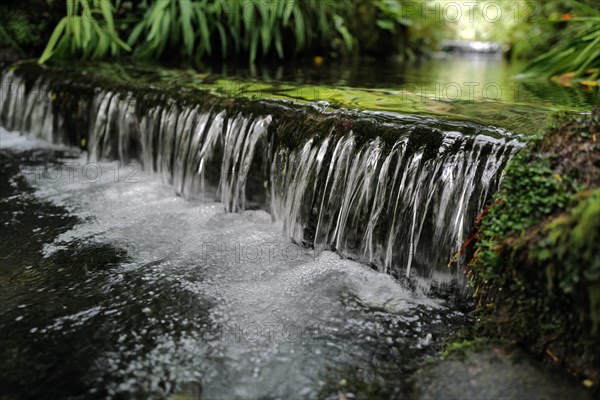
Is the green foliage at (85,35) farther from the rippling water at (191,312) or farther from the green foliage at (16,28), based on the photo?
the rippling water at (191,312)

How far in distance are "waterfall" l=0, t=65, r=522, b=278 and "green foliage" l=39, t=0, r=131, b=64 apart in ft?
5.24

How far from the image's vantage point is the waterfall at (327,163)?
2.63 meters

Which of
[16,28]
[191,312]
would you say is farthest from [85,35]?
[191,312]

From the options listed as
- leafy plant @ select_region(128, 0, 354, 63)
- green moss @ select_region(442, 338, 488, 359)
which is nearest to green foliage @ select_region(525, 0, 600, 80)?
leafy plant @ select_region(128, 0, 354, 63)

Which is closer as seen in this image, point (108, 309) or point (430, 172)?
point (108, 309)

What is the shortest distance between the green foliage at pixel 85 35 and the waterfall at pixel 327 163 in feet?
5.24

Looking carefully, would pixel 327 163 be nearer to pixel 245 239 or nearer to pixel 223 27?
pixel 245 239

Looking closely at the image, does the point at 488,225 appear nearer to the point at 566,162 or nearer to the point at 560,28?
the point at 566,162

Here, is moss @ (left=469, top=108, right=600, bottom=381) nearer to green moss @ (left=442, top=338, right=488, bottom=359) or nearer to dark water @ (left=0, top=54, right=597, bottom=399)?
green moss @ (left=442, top=338, right=488, bottom=359)

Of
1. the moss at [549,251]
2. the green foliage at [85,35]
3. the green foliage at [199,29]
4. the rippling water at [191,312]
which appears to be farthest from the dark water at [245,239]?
the green foliage at [199,29]

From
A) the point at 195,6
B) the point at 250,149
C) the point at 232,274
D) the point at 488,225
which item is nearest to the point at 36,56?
the point at 195,6

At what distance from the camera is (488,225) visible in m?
2.18

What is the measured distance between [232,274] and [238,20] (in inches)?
189

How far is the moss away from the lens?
1725 mm
